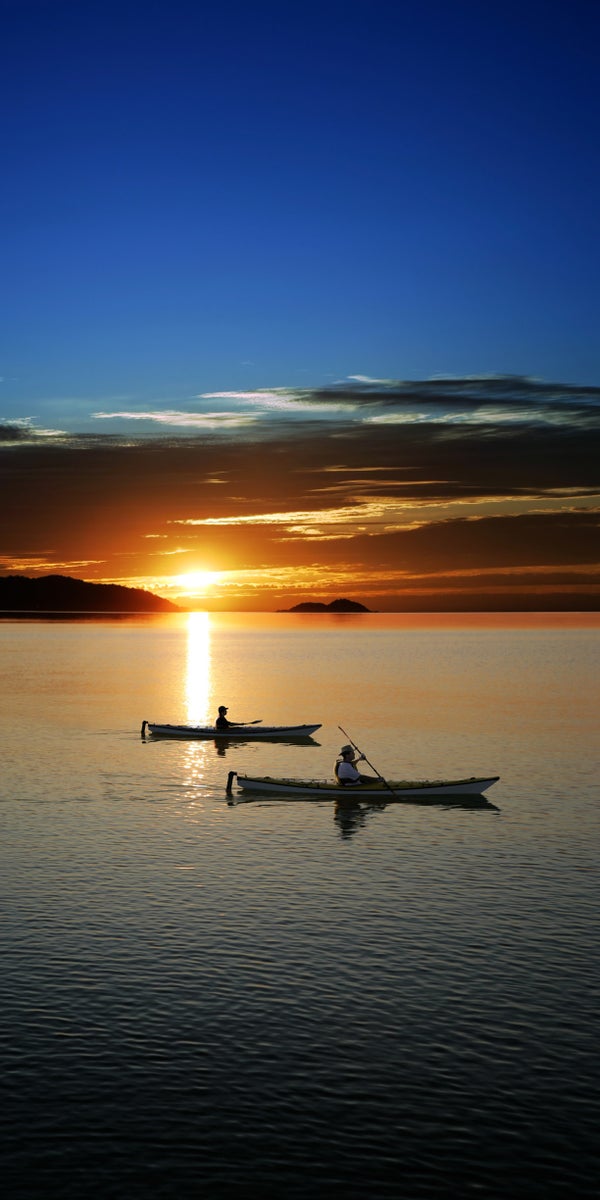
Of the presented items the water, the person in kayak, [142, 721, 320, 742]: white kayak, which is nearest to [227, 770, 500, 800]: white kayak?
the person in kayak

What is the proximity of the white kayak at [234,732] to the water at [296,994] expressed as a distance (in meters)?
22.6

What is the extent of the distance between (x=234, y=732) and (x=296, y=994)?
57.8 m

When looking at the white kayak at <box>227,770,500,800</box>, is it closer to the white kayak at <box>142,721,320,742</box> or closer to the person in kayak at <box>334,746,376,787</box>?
the person in kayak at <box>334,746,376,787</box>

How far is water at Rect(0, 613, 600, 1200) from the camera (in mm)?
20078

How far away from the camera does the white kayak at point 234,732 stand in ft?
284

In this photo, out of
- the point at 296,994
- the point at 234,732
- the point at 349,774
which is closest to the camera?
the point at 296,994

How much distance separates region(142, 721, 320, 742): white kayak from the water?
2263 centimetres

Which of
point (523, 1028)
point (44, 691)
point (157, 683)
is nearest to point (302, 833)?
point (523, 1028)

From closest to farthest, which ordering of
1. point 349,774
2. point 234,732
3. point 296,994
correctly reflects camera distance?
point 296,994
point 349,774
point 234,732

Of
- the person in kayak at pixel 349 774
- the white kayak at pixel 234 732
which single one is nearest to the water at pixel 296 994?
the person in kayak at pixel 349 774

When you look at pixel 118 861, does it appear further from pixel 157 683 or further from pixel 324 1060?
pixel 157 683

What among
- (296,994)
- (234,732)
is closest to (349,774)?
(234,732)

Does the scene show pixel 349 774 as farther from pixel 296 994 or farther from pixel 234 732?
pixel 296 994

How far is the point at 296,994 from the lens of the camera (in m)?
28.5
